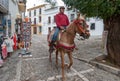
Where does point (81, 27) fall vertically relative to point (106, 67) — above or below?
above

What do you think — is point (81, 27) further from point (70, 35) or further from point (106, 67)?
point (106, 67)

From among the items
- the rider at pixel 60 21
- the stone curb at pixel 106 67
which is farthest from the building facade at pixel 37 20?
the rider at pixel 60 21

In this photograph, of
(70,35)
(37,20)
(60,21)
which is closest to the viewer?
(70,35)

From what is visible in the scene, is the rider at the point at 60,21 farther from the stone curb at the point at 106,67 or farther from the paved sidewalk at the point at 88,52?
the paved sidewalk at the point at 88,52

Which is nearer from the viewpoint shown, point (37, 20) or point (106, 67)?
point (106, 67)

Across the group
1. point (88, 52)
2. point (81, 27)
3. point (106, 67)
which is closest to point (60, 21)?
point (81, 27)

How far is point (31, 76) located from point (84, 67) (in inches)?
94.8

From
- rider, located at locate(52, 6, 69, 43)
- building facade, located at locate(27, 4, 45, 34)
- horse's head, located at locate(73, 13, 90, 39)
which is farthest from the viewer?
building facade, located at locate(27, 4, 45, 34)

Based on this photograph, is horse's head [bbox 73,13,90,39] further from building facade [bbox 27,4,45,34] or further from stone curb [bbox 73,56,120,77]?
building facade [bbox 27,4,45,34]

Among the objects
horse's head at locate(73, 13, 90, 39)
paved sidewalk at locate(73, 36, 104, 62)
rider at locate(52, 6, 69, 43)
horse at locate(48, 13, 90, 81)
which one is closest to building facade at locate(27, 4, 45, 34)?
paved sidewalk at locate(73, 36, 104, 62)

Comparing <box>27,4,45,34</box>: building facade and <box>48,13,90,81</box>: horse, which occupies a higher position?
<box>27,4,45,34</box>: building facade

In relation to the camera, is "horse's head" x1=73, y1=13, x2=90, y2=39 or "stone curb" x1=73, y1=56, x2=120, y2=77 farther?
"stone curb" x1=73, y1=56, x2=120, y2=77

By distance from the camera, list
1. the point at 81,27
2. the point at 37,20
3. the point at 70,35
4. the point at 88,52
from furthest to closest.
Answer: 1. the point at 37,20
2. the point at 88,52
3. the point at 70,35
4. the point at 81,27

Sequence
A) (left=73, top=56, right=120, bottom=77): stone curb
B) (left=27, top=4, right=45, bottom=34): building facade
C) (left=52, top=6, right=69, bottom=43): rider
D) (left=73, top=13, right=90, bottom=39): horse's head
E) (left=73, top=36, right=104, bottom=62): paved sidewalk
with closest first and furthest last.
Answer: (left=73, top=13, right=90, bottom=39): horse's head
(left=73, top=56, right=120, bottom=77): stone curb
(left=52, top=6, right=69, bottom=43): rider
(left=73, top=36, right=104, bottom=62): paved sidewalk
(left=27, top=4, right=45, bottom=34): building facade
